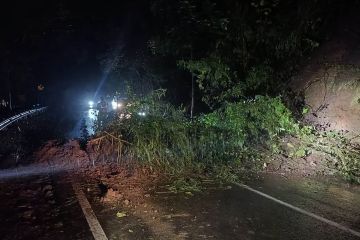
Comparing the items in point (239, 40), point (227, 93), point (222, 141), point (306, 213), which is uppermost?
point (239, 40)

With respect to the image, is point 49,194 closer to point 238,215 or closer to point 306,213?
point 238,215

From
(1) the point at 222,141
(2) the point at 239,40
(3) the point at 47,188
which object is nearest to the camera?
(3) the point at 47,188

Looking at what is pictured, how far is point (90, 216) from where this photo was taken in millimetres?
6891

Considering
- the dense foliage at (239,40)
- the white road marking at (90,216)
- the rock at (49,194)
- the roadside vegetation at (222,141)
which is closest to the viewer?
the white road marking at (90,216)

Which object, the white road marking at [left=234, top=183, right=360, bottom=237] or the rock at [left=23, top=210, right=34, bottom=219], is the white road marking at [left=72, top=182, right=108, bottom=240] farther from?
the white road marking at [left=234, top=183, right=360, bottom=237]

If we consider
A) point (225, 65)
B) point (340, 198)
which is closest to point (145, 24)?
point (225, 65)

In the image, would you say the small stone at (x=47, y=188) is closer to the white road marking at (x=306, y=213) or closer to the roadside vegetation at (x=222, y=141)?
the roadside vegetation at (x=222, y=141)

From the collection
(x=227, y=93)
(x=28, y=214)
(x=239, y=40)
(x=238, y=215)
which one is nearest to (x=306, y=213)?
(x=238, y=215)

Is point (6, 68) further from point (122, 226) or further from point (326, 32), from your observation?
point (122, 226)

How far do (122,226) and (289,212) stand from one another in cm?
300

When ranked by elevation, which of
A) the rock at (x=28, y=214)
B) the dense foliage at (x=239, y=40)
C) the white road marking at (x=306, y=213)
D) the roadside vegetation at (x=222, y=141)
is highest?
the dense foliage at (x=239, y=40)

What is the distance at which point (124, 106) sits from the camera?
12570mm

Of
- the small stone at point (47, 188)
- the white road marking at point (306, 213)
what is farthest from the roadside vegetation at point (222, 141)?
the small stone at point (47, 188)

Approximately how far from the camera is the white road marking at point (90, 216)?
238 inches
